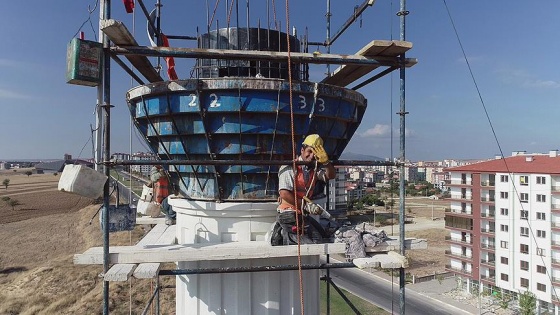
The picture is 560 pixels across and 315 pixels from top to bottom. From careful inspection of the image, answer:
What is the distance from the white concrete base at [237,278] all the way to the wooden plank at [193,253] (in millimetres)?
643

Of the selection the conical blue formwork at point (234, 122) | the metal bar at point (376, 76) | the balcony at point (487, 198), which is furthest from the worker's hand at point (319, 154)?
the balcony at point (487, 198)

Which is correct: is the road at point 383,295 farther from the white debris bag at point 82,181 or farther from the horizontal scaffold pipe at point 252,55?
the white debris bag at point 82,181

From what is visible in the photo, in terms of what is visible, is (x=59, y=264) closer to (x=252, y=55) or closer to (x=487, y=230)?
(x=252, y=55)

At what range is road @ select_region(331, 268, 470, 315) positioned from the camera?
3187 centimetres

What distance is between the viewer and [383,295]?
3409 centimetres

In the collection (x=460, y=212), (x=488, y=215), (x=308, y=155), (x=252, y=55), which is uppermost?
(x=252, y=55)

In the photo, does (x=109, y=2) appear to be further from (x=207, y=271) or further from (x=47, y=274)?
(x=47, y=274)

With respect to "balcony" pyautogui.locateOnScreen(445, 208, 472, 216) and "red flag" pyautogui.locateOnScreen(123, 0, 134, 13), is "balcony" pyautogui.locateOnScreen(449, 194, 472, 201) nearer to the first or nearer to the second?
"balcony" pyautogui.locateOnScreen(445, 208, 472, 216)

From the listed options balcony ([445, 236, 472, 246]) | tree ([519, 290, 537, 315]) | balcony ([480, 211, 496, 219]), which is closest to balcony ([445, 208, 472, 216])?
balcony ([480, 211, 496, 219])

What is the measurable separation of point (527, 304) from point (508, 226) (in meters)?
7.65

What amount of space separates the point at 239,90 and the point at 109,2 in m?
1.82

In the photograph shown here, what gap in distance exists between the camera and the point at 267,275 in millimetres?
5086

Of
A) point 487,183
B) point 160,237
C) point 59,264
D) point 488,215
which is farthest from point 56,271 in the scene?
point 487,183

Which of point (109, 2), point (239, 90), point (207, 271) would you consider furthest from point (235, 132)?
point (109, 2)
